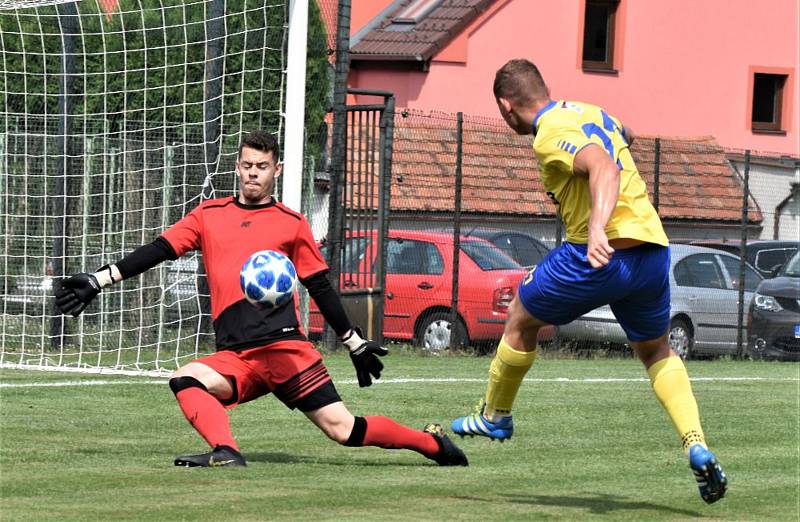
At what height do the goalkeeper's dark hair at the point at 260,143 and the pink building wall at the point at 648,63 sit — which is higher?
the pink building wall at the point at 648,63

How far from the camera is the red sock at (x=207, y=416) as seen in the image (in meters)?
7.39

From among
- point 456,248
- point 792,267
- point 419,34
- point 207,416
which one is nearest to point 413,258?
point 456,248

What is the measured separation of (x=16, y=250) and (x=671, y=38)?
24.5 metres

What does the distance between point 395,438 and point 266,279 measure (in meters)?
1.05

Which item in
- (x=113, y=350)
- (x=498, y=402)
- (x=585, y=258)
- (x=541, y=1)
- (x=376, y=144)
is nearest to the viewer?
(x=585, y=258)

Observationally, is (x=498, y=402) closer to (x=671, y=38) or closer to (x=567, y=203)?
(x=567, y=203)

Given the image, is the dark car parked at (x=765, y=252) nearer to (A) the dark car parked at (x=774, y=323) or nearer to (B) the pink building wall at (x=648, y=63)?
(A) the dark car parked at (x=774, y=323)

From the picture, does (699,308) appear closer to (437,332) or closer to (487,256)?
(487,256)

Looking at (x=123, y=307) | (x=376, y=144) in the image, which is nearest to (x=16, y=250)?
(x=123, y=307)

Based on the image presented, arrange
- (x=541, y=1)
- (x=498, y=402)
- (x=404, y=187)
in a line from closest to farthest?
1. (x=498, y=402)
2. (x=404, y=187)
3. (x=541, y=1)

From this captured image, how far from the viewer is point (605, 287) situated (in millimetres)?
6938

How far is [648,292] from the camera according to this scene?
23.1ft

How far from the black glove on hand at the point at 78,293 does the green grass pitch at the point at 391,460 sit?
788 mm

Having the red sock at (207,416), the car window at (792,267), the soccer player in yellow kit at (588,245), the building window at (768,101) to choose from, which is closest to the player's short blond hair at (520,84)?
the soccer player in yellow kit at (588,245)
